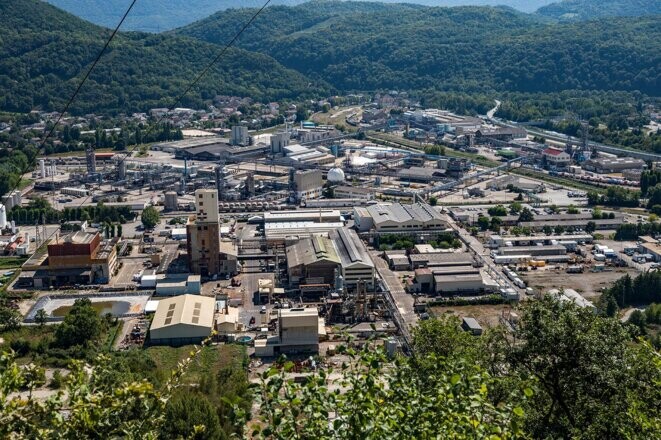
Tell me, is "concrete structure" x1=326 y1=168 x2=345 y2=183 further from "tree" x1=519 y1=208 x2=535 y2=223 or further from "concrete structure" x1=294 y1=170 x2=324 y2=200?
"tree" x1=519 y1=208 x2=535 y2=223

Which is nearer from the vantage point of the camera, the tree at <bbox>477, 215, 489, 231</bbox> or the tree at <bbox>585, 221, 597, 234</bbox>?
the tree at <bbox>585, 221, 597, 234</bbox>

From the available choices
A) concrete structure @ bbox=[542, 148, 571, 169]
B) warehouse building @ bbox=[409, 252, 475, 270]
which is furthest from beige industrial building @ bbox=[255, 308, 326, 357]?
concrete structure @ bbox=[542, 148, 571, 169]

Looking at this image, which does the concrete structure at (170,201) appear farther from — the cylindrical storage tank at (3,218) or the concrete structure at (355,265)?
the concrete structure at (355,265)

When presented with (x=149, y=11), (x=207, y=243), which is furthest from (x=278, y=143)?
(x=149, y=11)

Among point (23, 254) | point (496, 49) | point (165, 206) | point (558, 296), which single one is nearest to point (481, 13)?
point (496, 49)

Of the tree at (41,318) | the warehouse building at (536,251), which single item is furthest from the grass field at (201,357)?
the warehouse building at (536,251)

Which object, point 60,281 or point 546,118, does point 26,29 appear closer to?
point 546,118
